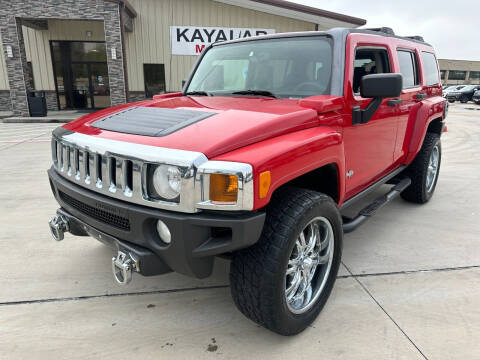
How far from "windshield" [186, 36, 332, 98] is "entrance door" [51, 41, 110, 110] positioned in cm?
1598

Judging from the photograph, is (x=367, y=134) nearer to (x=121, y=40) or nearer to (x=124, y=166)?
(x=124, y=166)

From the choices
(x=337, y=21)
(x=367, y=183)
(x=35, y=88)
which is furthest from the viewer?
(x=35, y=88)

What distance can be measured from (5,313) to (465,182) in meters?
6.13

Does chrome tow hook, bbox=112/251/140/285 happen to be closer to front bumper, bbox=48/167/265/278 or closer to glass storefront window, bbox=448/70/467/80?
front bumper, bbox=48/167/265/278

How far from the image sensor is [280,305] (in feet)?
6.66

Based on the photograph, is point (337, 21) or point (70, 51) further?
point (70, 51)

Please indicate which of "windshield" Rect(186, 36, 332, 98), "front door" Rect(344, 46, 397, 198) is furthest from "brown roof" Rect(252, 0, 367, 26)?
"front door" Rect(344, 46, 397, 198)

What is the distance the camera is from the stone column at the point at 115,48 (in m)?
14.0

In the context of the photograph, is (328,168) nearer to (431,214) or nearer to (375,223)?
(375,223)

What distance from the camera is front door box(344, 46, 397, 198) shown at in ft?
9.16

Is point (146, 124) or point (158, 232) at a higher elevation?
point (146, 124)

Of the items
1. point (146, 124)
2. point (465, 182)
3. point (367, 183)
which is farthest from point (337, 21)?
point (146, 124)

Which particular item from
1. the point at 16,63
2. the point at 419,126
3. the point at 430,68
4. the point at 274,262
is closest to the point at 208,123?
the point at 274,262

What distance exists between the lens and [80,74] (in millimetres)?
17547
